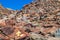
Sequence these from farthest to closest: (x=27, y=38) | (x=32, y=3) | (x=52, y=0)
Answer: (x=32, y=3) → (x=52, y=0) → (x=27, y=38)

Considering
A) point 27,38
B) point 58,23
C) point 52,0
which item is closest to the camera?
point 27,38

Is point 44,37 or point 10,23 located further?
point 10,23

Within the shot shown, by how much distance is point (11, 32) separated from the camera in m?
17.6

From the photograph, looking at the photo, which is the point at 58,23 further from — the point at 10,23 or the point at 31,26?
the point at 10,23

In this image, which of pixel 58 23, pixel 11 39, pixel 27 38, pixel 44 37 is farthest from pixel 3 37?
pixel 58 23

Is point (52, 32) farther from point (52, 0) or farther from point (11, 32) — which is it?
point (52, 0)

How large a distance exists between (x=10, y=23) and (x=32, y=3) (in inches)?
630

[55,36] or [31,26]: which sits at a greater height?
[31,26]

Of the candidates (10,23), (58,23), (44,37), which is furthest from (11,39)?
(58,23)

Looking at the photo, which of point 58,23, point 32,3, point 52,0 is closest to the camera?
point 58,23

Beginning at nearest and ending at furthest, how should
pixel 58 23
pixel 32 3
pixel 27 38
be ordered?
pixel 27 38 < pixel 58 23 < pixel 32 3

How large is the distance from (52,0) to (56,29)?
599 inches

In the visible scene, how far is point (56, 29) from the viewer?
729 inches

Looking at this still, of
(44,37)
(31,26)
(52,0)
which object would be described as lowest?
(44,37)
